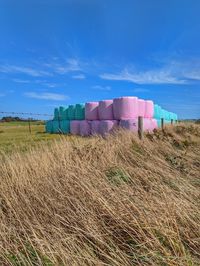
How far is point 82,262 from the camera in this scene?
2943 millimetres

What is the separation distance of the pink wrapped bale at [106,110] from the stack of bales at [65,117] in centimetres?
399

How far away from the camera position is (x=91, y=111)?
25.5 m

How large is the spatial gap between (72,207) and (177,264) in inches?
67.7

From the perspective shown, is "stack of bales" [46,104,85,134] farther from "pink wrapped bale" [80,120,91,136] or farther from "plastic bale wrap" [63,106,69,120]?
"pink wrapped bale" [80,120,91,136]

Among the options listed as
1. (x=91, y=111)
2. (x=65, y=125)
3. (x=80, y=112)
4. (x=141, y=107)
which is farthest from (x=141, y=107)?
(x=65, y=125)

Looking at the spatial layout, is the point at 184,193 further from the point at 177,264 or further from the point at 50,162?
the point at 50,162

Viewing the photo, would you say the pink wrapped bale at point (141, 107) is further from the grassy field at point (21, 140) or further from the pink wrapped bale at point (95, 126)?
the grassy field at point (21, 140)

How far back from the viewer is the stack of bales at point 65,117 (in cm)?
2825

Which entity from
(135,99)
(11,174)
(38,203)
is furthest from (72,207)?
(135,99)

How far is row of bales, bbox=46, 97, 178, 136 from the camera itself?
22.2 metres

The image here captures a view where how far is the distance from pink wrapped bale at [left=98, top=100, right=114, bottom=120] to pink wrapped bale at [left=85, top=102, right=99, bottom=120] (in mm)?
987

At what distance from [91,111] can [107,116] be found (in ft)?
7.19

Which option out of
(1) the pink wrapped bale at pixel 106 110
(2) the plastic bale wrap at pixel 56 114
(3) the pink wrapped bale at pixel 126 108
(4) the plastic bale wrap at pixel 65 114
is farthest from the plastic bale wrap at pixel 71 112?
(3) the pink wrapped bale at pixel 126 108

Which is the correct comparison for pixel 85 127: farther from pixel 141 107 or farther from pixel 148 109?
pixel 148 109
